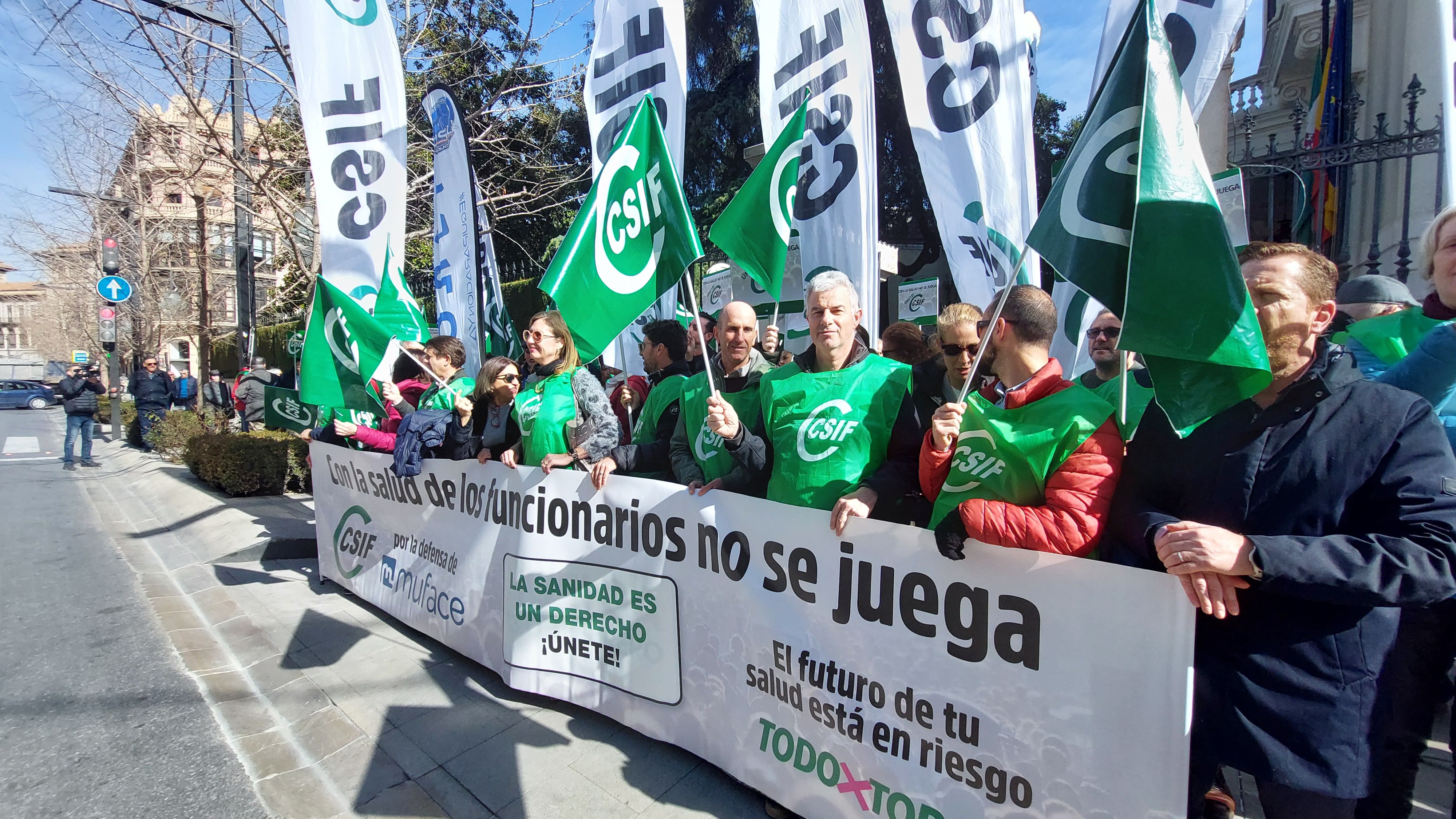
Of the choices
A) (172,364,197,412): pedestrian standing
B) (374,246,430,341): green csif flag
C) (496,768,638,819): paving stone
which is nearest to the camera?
(496,768,638,819): paving stone

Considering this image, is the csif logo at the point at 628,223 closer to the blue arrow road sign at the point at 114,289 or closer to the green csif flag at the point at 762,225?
the green csif flag at the point at 762,225

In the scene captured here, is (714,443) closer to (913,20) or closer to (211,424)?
(913,20)

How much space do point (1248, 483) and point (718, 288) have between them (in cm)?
545

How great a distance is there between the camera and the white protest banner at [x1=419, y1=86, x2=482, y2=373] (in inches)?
227

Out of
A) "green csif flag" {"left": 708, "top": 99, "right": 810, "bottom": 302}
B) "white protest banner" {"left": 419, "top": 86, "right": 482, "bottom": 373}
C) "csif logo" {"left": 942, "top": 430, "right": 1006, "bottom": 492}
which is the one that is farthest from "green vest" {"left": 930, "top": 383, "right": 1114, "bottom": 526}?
"white protest banner" {"left": 419, "top": 86, "right": 482, "bottom": 373}

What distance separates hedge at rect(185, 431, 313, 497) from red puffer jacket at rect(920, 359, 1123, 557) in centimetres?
799

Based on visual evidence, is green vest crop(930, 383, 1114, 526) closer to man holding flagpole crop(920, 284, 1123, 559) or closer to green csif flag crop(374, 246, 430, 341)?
man holding flagpole crop(920, 284, 1123, 559)

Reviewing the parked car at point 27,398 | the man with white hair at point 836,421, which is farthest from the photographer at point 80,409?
the parked car at point 27,398

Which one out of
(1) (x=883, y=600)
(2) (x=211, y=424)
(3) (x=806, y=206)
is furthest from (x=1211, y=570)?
(2) (x=211, y=424)

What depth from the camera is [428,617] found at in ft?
13.3

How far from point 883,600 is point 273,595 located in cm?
488

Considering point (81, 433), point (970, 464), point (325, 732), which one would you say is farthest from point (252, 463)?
point (970, 464)

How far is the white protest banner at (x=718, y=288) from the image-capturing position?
21.5ft

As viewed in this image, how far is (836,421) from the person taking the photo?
2412mm
